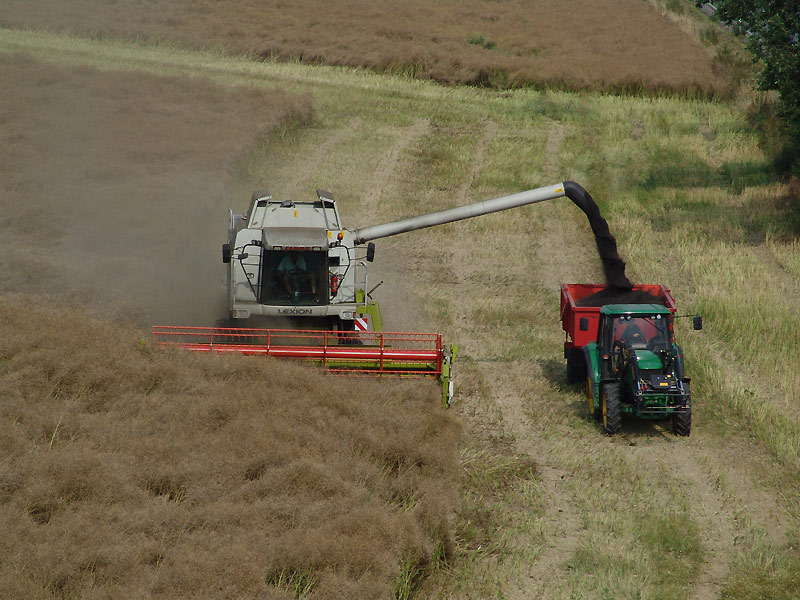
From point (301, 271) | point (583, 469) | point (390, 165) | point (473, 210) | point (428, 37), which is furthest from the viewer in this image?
point (428, 37)

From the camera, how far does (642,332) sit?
14453 millimetres

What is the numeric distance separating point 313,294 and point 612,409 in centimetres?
531

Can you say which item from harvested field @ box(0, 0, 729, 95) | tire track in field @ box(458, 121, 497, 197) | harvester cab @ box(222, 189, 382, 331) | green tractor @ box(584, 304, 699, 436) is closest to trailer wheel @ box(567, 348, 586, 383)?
green tractor @ box(584, 304, 699, 436)

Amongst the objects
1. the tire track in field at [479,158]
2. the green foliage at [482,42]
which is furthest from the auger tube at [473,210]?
the green foliage at [482,42]

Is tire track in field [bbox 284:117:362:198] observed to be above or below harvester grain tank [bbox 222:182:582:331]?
above

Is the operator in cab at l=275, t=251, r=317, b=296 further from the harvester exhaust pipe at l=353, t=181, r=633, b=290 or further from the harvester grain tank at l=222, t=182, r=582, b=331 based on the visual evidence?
the harvester exhaust pipe at l=353, t=181, r=633, b=290

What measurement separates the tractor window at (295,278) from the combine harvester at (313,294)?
0.06 feet

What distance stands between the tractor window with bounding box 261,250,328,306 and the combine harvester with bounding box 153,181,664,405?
0.7 inches

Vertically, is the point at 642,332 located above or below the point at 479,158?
below

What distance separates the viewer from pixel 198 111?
3403 cm

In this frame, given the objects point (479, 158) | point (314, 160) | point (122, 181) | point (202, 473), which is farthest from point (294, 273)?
point (479, 158)

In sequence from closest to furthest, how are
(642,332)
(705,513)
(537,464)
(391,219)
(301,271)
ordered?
(705,513) → (537,464) → (642,332) → (301,271) → (391,219)

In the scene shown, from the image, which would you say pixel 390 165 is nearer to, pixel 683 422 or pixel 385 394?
pixel 385 394

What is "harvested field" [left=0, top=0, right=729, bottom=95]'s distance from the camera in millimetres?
41500
